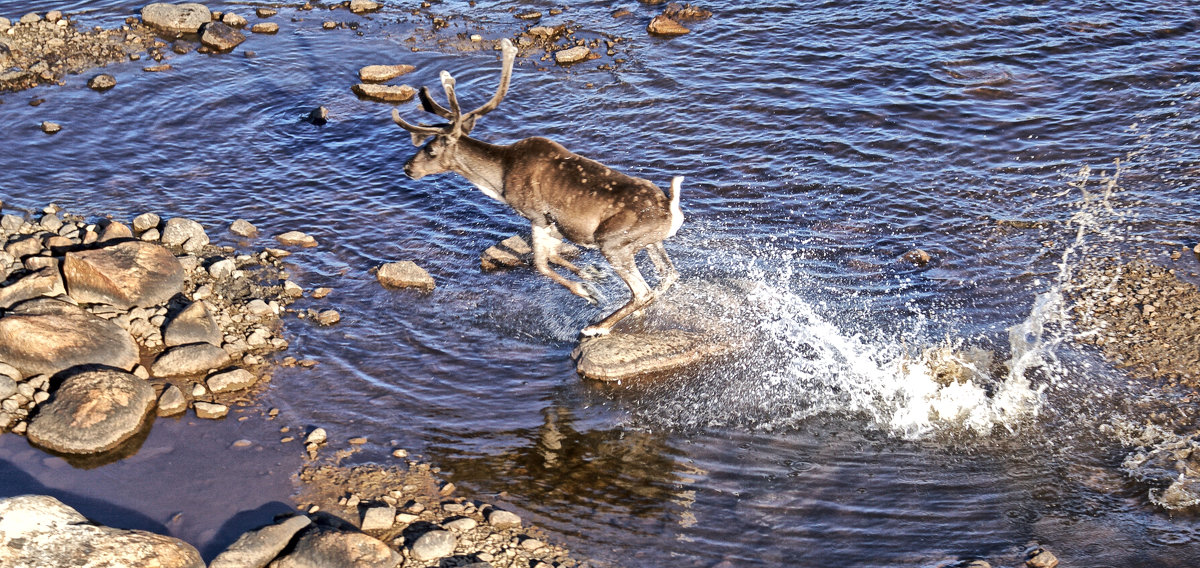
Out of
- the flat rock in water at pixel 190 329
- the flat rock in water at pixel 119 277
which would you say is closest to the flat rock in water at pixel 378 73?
the flat rock in water at pixel 119 277

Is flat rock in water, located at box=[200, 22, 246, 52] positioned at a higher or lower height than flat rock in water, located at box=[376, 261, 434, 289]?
higher

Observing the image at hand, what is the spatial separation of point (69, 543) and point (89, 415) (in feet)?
5.42

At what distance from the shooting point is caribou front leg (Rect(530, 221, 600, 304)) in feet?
29.3

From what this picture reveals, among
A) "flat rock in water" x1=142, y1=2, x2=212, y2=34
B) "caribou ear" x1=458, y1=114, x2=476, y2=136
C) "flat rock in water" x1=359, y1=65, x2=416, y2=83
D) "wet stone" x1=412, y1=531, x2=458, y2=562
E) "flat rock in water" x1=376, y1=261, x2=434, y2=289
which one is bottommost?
"wet stone" x1=412, y1=531, x2=458, y2=562

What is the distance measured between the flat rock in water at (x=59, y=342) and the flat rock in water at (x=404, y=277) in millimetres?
2358

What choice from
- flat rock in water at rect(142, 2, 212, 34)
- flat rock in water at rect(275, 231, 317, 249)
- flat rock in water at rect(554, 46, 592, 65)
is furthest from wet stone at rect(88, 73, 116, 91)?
flat rock in water at rect(554, 46, 592, 65)

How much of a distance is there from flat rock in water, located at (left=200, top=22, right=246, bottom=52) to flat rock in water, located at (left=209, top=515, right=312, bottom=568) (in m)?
11.5

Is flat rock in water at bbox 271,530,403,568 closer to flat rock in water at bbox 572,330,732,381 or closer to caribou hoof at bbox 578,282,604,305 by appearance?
flat rock in water at bbox 572,330,732,381

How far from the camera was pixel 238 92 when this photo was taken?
554 inches

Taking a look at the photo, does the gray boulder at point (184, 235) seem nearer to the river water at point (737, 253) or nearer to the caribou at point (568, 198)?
the river water at point (737, 253)

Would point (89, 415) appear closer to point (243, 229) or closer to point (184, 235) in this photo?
point (184, 235)

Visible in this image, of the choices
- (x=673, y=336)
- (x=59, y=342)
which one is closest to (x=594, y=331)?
(x=673, y=336)

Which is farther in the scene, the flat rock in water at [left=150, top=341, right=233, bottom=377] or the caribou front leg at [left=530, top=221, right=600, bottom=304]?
the caribou front leg at [left=530, top=221, right=600, bottom=304]

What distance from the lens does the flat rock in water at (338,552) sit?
5.84 meters
